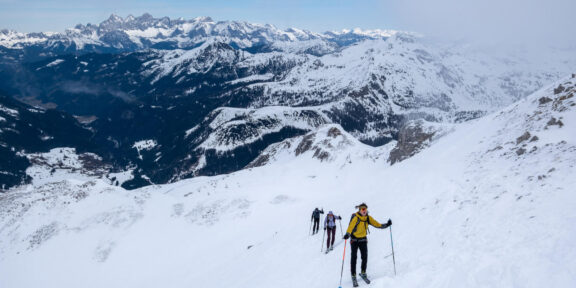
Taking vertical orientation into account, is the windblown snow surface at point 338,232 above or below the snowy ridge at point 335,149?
above

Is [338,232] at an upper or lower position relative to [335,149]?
upper

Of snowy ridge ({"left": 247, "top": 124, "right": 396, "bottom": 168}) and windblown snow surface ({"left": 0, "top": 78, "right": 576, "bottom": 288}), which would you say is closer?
windblown snow surface ({"left": 0, "top": 78, "right": 576, "bottom": 288})

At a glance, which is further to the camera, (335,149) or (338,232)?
(335,149)

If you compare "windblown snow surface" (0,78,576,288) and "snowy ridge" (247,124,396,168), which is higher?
"windblown snow surface" (0,78,576,288)

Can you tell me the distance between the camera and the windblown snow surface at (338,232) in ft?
43.7

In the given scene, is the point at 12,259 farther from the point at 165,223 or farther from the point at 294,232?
the point at 294,232

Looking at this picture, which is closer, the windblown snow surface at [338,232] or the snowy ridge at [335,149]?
the windblown snow surface at [338,232]

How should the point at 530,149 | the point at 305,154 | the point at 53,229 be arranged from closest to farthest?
the point at 530,149 < the point at 53,229 < the point at 305,154

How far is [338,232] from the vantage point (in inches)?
1059

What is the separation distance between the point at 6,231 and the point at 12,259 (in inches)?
252

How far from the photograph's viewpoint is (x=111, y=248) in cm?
4300

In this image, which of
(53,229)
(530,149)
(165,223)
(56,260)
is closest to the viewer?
(530,149)

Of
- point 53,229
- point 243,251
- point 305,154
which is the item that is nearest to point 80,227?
point 53,229

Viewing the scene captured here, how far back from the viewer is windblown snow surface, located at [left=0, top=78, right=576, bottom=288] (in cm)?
1333
